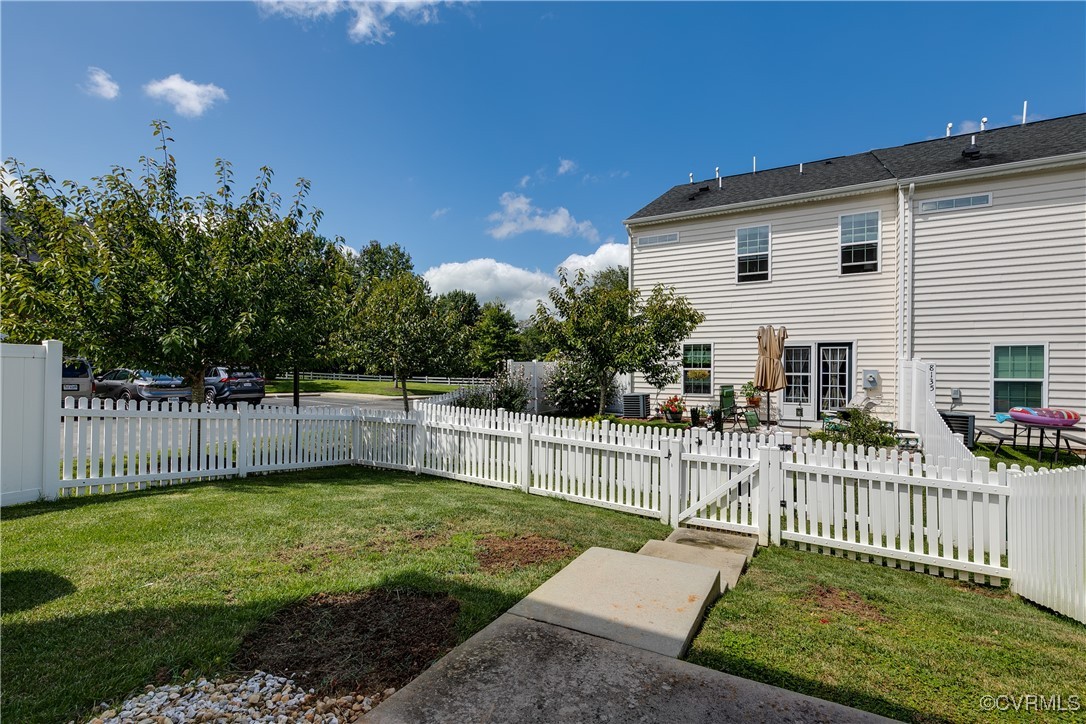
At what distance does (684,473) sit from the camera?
5906 millimetres

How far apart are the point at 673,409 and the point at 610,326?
11.0 ft

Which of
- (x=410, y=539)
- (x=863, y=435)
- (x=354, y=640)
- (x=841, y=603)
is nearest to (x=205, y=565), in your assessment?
(x=410, y=539)

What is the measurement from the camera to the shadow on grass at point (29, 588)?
9.95 ft

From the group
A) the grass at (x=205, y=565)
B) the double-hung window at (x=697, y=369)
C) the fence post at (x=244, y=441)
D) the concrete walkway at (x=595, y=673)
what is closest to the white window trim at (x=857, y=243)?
the double-hung window at (x=697, y=369)

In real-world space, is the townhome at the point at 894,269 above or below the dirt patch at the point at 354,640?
above

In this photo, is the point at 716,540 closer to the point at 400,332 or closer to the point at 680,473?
the point at 680,473

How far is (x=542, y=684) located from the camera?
90.0 inches

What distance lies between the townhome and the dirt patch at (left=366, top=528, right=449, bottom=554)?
11759 millimetres

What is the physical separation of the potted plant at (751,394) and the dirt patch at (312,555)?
12.1m

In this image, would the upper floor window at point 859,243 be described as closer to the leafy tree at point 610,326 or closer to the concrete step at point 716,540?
the leafy tree at point 610,326

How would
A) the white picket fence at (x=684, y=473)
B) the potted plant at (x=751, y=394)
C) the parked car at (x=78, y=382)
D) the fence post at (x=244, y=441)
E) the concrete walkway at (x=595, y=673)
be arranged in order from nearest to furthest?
the concrete walkway at (x=595, y=673) < the white picket fence at (x=684, y=473) < the fence post at (x=244, y=441) < the potted plant at (x=751, y=394) < the parked car at (x=78, y=382)

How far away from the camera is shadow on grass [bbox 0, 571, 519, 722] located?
2189 mm

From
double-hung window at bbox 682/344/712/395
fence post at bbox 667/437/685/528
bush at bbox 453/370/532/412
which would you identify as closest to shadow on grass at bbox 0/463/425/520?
fence post at bbox 667/437/685/528

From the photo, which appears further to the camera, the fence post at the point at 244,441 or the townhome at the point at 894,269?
the townhome at the point at 894,269
